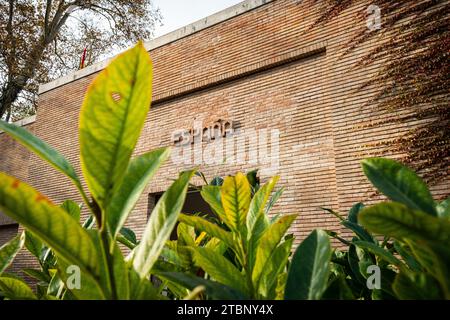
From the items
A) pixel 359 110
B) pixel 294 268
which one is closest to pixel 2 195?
pixel 294 268

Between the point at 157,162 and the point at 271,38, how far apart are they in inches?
265

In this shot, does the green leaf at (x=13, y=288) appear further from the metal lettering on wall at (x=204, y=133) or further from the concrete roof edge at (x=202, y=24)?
the concrete roof edge at (x=202, y=24)

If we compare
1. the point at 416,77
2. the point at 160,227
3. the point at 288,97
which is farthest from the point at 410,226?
the point at 288,97

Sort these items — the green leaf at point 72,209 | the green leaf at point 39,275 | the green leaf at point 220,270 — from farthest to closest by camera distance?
the green leaf at point 39,275
the green leaf at point 72,209
the green leaf at point 220,270

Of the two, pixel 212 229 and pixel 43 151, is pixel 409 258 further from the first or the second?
pixel 43 151

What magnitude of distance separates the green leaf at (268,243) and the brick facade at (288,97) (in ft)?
16.2

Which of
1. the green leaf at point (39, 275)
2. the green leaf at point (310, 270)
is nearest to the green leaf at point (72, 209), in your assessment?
the green leaf at point (39, 275)

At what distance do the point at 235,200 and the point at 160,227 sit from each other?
0.58ft

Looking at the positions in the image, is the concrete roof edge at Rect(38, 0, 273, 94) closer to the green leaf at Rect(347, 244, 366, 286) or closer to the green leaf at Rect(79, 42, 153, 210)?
the green leaf at Rect(347, 244, 366, 286)

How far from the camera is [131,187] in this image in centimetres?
40

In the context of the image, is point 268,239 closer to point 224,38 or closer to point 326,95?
point 326,95

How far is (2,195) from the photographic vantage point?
1.00 feet

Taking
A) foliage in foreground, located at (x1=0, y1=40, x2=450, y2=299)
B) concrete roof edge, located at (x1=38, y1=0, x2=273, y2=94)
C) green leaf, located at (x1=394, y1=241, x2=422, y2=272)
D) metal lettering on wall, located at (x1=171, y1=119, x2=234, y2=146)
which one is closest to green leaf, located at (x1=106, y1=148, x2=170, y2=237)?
foliage in foreground, located at (x1=0, y1=40, x2=450, y2=299)

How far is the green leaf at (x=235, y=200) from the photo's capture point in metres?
0.53
